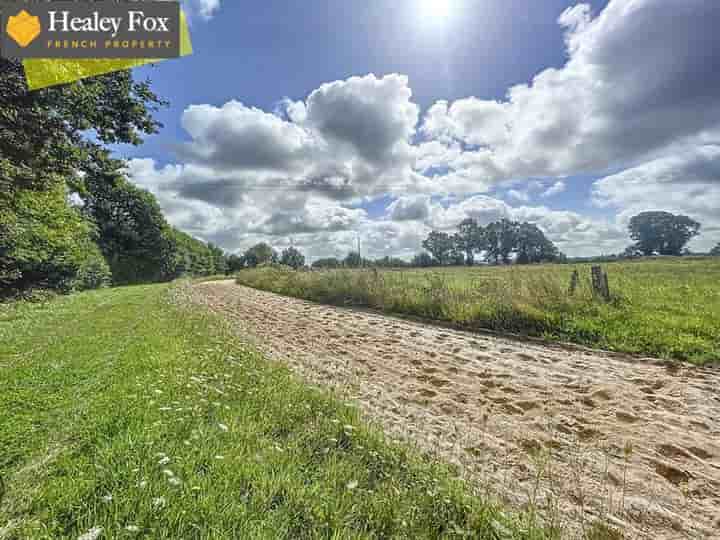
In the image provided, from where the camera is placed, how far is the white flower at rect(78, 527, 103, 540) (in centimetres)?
139

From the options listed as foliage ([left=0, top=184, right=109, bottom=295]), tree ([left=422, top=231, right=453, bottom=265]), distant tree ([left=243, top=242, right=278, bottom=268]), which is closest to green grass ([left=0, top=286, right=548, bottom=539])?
foliage ([left=0, top=184, right=109, bottom=295])

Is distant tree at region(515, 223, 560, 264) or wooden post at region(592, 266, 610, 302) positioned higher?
distant tree at region(515, 223, 560, 264)

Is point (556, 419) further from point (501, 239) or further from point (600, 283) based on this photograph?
point (501, 239)

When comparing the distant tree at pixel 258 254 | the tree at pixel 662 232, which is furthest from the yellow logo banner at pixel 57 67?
the tree at pixel 662 232

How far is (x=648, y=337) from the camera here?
5523mm

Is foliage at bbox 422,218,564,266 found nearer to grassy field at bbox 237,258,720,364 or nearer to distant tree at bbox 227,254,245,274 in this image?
distant tree at bbox 227,254,245,274

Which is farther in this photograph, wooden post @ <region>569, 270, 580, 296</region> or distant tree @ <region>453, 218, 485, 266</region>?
distant tree @ <region>453, 218, 485, 266</region>

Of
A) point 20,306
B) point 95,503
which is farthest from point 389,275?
point 20,306

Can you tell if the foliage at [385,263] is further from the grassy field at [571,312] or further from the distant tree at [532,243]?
the distant tree at [532,243]

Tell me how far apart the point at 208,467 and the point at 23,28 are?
854cm

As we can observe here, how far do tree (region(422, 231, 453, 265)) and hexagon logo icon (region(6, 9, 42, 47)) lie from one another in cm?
10138

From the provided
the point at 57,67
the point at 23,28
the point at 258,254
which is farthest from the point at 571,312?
the point at 258,254

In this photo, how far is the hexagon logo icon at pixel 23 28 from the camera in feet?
17.0

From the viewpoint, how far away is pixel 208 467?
6.61ft
